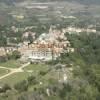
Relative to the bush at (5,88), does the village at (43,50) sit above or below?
below

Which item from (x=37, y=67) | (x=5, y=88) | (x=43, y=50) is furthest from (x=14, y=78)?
(x=43, y=50)

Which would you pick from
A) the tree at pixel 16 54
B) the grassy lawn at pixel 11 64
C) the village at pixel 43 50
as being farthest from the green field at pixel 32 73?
the tree at pixel 16 54

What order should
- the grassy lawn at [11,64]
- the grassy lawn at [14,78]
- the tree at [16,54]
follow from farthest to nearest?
1. the tree at [16,54]
2. the grassy lawn at [11,64]
3. the grassy lawn at [14,78]

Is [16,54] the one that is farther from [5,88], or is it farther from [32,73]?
[5,88]

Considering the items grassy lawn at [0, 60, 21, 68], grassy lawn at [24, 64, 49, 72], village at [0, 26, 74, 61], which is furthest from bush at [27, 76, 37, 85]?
village at [0, 26, 74, 61]

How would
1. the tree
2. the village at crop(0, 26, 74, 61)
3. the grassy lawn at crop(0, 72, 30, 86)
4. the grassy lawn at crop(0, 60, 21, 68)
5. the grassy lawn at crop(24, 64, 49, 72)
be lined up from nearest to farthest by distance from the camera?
the grassy lawn at crop(0, 72, 30, 86) → the grassy lawn at crop(24, 64, 49, 72) → the grassy lawn at crop(0, 60, 21, 68) → the village at crop(0, 26, 74, 61) → the tree

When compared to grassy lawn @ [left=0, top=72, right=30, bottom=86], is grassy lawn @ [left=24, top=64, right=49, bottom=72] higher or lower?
lower

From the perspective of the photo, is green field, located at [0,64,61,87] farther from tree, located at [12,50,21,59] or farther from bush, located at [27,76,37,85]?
tree, located at [12,50,21,59]

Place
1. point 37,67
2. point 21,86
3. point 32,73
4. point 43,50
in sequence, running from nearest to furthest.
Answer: point 21,86, point 32,73, point 37,67, point 43,50

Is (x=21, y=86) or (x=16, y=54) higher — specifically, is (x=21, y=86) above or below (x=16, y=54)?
above

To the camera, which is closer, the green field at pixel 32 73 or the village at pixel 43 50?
the green field at pixel 32 73

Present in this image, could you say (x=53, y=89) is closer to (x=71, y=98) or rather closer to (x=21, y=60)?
(x=71, y=98)

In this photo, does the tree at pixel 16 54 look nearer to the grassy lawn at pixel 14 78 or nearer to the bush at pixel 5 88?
the grassy lawn at pixel 14 78

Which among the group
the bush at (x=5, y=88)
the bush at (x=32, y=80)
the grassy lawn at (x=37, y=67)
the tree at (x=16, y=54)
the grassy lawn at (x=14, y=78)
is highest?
the bush at (x=5, y=88)
